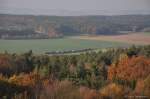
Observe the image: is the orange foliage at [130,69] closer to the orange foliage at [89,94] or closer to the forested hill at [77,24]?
the orange foliage at [89,94]

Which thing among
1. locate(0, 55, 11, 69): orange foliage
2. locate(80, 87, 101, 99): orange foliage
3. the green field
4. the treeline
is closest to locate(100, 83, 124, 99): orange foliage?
the treeline

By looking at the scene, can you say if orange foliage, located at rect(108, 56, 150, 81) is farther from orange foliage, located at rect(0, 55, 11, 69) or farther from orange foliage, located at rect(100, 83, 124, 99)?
orange foliage, located at rect(0, 55, 11, 69)

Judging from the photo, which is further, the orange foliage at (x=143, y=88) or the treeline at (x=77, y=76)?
the orange foliage at (x=143, y=88)

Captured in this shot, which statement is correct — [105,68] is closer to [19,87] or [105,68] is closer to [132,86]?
[132,86]

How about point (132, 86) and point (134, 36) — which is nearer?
point (132, 86)

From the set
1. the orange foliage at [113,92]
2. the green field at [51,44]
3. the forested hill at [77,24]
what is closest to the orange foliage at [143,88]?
the orange foliage at [113,92]

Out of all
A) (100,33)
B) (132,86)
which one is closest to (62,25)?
(100,33)

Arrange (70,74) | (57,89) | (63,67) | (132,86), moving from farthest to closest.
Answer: (63,67) < (70,74) < (132,86) < (57,89)
